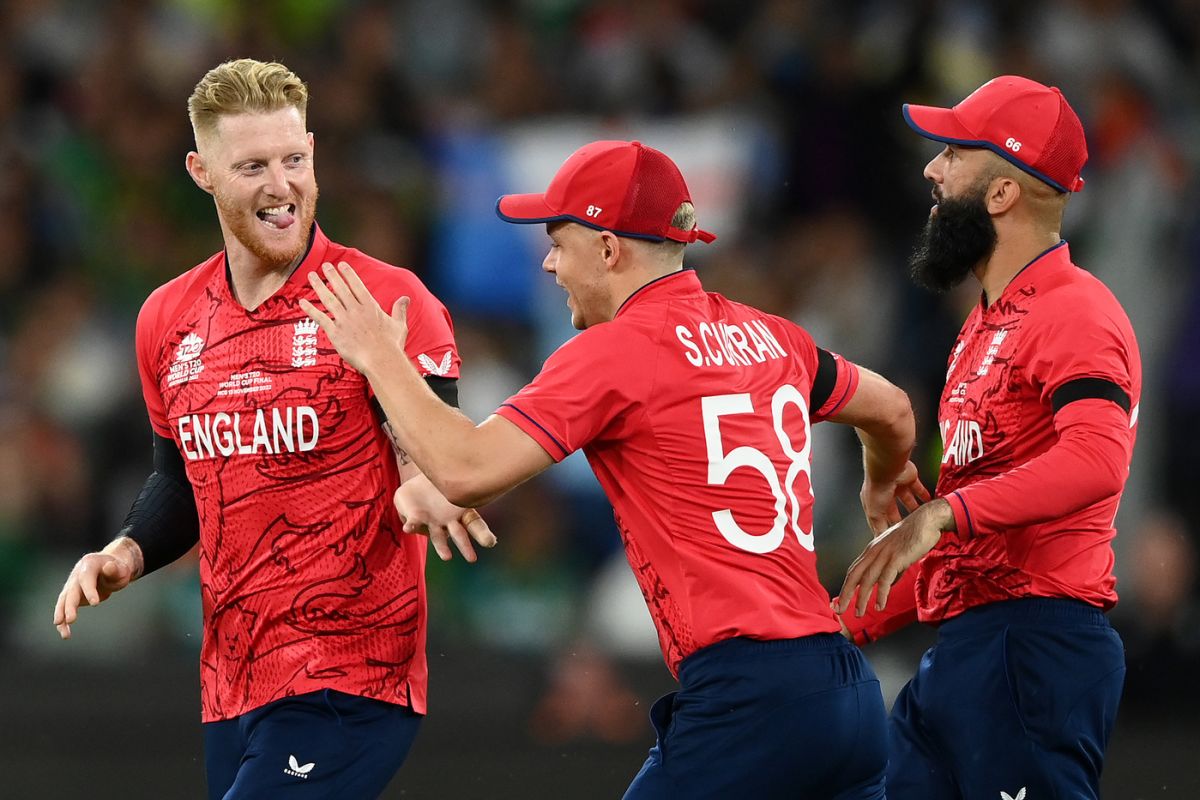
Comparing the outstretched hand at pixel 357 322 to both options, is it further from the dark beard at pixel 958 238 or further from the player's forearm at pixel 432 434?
the dark beard at pixel 958 238

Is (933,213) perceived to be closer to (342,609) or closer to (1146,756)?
(342,609)

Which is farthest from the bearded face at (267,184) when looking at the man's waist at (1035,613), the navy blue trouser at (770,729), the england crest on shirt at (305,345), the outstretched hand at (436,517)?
the man's waist at (1035,613)

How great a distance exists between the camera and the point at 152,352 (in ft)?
15.1

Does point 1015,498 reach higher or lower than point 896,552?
higher

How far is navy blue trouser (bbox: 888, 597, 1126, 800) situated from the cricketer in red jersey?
1.65ft

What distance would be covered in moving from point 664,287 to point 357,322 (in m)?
0.73

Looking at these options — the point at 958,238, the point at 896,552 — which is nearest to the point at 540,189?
the point at 958,238

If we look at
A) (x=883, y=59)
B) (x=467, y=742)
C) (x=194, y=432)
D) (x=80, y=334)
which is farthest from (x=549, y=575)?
(x=194, y=432)

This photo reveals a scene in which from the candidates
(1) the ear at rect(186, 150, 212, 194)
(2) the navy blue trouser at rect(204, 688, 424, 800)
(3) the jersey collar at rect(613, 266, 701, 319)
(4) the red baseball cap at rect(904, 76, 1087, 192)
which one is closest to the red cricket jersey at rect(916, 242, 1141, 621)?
(4) the red baseball cap at rect(904, 76, 1087, 192)

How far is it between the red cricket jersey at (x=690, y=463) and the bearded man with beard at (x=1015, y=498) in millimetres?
304

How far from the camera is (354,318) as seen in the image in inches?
158

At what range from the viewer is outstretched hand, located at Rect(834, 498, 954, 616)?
4070mm

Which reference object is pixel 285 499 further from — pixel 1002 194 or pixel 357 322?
pixel 1002 194

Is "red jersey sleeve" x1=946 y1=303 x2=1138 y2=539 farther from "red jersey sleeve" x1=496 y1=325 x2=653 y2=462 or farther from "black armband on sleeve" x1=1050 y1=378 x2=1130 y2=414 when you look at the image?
"red jersey sleeve" x1=496 y1=325 x2=653 y2=462
